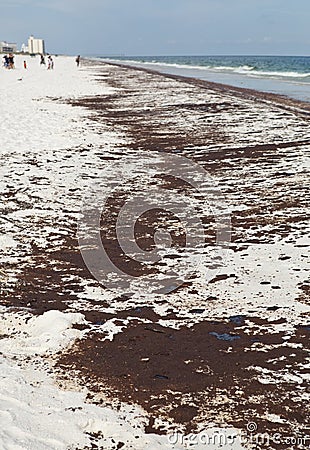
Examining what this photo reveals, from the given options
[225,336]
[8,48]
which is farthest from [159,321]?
[8,48]

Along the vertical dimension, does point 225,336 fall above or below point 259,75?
below

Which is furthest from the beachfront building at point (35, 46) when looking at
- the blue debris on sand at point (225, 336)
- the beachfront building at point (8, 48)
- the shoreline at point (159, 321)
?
the blue debris on sand at point (225, 336)

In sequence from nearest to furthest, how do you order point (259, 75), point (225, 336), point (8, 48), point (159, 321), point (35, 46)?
point (225, 336) → point (159, 321) → point (259, 75) → point (8, 48) → point (35, 46)

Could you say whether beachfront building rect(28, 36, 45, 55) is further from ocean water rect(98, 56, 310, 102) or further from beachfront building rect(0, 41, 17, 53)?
ocean water rect(98, 56, 310, 102)

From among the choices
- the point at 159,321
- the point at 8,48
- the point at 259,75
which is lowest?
the point at 159,321

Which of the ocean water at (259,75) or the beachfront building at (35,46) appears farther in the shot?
the beachfront building at (35,46)

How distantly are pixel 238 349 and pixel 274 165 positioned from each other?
601cm

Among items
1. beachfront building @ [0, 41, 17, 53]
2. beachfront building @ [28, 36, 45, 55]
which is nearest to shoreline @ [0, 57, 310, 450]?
beachfront building @ [0, 41, 17, 53]

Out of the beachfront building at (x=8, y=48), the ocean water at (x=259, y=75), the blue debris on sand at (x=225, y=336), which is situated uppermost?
the beachfront building at (x=8, y=48)

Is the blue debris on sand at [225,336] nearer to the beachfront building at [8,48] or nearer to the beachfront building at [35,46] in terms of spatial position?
the beachfront building at [8,48]

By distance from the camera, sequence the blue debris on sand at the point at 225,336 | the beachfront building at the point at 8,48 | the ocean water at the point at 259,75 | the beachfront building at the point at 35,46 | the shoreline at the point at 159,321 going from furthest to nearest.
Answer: the beachfront building at the point at 35,46 < the beachfront building at the point at 8,48 < the ocean water at the point at 259,75 < the blue debris on sand at the point at 225,336 < the shoreline at the point at 159,321

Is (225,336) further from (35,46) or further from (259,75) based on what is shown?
(35,46)

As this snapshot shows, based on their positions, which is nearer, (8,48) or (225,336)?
(225,336)

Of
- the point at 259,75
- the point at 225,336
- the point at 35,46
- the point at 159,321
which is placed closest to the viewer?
the point at 225,336
